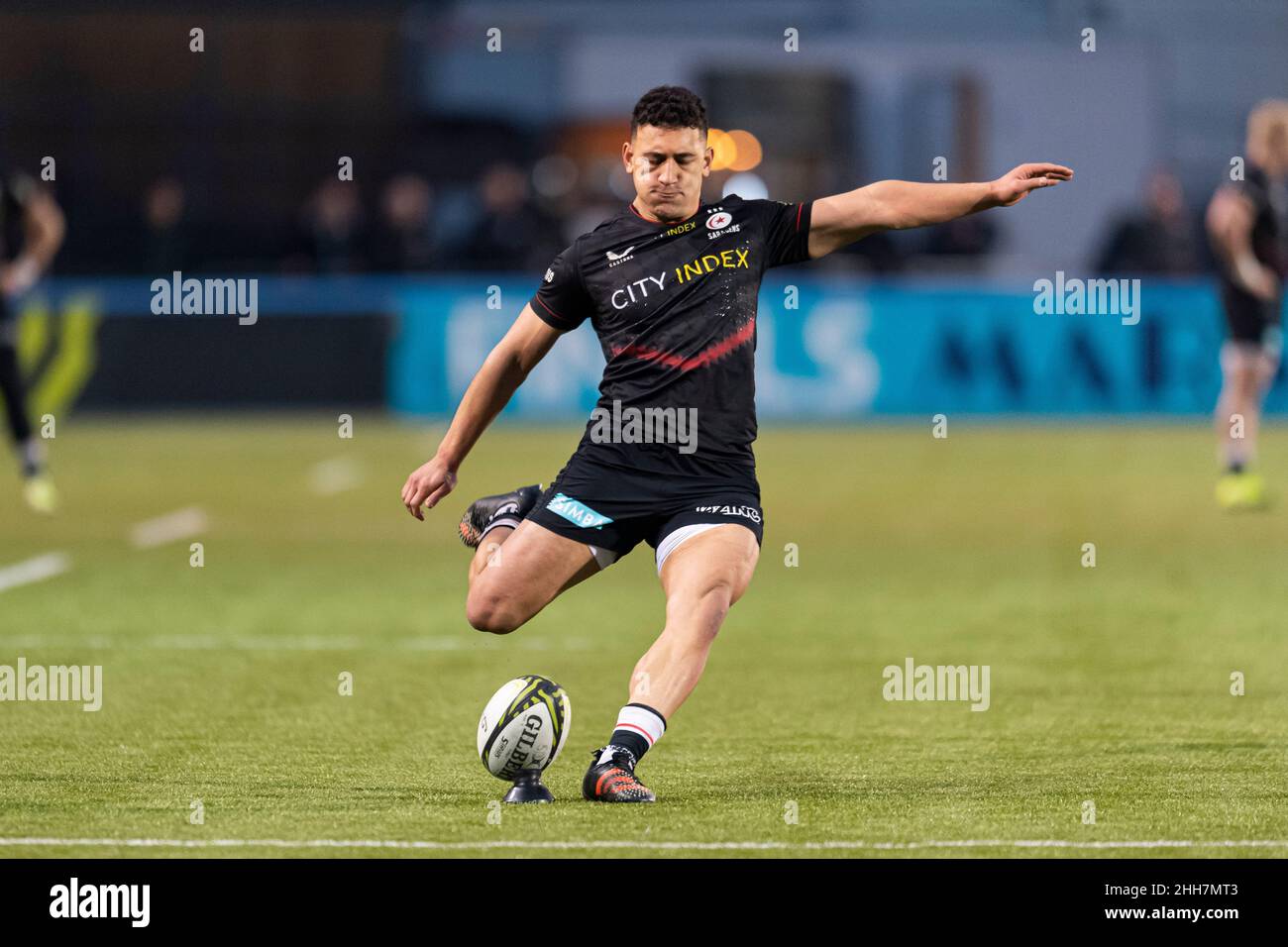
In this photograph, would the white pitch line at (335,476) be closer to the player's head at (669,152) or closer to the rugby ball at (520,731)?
the player's head at (669,152)

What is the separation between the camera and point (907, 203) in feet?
25.0

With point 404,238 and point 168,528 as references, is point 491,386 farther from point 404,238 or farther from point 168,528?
point 404,238

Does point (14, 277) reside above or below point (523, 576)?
above

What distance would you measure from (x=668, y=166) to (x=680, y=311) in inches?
18.9

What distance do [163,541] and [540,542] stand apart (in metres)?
9.02

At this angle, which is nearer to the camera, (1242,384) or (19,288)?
(19,288)

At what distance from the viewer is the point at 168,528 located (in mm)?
17016

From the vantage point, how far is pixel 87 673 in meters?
10.2

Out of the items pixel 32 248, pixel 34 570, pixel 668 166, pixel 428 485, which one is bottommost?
pixel 428 485

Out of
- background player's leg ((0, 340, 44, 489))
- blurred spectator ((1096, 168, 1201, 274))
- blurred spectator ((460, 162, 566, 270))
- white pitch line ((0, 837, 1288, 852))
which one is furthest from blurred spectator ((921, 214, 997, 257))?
white pitch line ((0, 837, 1288, 852))

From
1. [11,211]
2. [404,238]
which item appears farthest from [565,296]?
[404,238]

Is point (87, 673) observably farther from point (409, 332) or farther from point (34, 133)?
point (34, 133)

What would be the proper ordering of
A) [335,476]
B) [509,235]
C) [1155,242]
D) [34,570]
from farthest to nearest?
1. [509,235]
2. [1155,242]
3. [335,476]
4. [34,570]

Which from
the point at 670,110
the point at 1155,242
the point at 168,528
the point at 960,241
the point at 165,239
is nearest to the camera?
the point at 670,110
